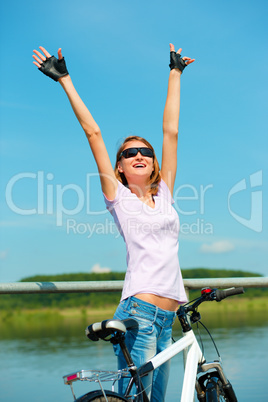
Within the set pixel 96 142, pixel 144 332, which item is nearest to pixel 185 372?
pixel 144 332

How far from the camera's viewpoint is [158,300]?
2.27 m

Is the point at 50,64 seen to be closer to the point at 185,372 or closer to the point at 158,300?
the point at 158,300

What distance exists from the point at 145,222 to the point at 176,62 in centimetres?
111

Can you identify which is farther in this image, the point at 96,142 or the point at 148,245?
the point at 96,142

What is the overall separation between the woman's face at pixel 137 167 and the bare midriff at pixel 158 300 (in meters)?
0.63

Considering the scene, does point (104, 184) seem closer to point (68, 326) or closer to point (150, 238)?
point (150, 238)

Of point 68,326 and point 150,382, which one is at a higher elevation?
point 150,382

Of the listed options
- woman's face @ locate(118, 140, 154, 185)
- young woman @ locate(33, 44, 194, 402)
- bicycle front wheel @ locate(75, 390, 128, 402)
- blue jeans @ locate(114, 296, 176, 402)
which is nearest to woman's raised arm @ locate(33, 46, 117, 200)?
young woman @ locate(33, 44, 194, 402)

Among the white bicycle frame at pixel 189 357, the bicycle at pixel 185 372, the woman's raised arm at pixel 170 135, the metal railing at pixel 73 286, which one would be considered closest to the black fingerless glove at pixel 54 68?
the woman's raised arm at pixel 170 135

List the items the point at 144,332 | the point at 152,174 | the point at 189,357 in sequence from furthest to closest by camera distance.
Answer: the point at 152,174 < the point at 189,357 < the point at 144,332

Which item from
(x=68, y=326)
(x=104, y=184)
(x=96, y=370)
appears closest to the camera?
(x=96, y=370)

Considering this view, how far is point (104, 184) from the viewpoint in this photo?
2449 millimetres

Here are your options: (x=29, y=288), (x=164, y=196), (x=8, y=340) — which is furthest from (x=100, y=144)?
(x=8, y=340)

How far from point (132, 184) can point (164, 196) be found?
6.9 inches
